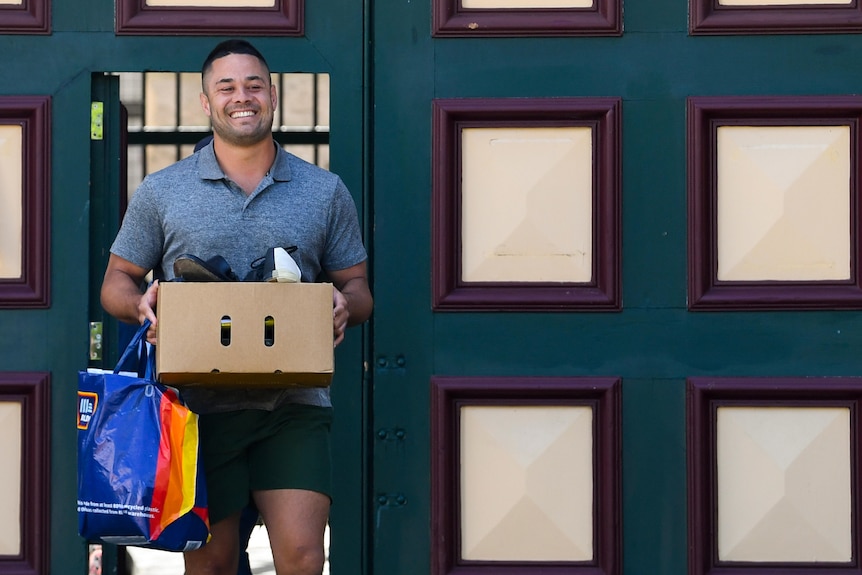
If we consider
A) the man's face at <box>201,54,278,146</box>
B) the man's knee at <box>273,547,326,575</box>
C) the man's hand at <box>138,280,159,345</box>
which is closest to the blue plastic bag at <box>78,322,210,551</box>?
the man's hand at <box>138,280,159,345</box>

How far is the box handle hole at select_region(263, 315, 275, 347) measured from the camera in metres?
3.58

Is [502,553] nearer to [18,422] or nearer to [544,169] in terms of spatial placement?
[544,169]

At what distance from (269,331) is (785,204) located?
6.15 feet

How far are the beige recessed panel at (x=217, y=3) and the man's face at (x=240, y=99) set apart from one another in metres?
0.68

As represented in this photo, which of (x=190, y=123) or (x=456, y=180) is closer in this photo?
(x=456, y=180)

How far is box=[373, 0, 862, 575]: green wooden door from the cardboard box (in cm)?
102

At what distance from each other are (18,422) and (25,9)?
4.45 ft

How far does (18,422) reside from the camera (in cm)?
458

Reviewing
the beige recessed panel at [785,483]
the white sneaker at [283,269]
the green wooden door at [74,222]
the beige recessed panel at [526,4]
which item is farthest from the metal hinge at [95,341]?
the beige recessed panel at [785,483]

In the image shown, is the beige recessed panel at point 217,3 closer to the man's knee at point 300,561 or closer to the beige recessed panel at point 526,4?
the beige recessed panel at point 526,4

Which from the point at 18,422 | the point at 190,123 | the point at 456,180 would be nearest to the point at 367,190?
the point at 456,180

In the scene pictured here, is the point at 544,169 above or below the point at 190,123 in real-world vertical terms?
below

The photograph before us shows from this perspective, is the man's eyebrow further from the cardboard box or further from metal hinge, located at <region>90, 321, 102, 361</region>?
metal hinge, located at <region>90, 321, 102, 361</region>

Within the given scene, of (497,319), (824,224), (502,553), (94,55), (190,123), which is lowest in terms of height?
(502,553)
